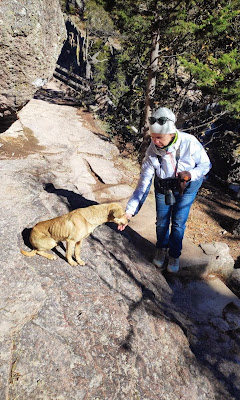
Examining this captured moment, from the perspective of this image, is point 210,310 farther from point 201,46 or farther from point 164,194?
point 201,46

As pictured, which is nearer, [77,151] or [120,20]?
[120,20]

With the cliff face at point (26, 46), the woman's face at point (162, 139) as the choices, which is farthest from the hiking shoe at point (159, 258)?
the cliff face at point (26, 46)

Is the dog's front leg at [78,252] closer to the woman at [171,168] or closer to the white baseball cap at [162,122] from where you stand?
the woman at [171,168]

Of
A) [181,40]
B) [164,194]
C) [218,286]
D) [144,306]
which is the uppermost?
[181,40]

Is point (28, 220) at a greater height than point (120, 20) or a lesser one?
lesser

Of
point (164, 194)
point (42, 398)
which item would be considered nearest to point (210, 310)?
point (164, 194)

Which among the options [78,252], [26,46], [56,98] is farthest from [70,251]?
[56,98]

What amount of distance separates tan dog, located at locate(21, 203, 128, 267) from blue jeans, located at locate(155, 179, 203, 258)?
997mm

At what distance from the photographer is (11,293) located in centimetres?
294

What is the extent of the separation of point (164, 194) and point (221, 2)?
782cm

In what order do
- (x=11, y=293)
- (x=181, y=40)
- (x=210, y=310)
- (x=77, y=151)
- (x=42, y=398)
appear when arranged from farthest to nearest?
(x=77, y=151) → (x=181, y=40) → (x=210, y=310) → (x=11, y=293) → (x=42, y=398)

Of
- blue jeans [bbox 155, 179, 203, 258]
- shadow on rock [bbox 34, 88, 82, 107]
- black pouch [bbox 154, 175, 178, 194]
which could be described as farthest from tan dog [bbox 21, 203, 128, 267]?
shadow on rock [bbox 34, 88, 82, 107]

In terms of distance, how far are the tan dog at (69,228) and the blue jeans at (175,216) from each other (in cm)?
100

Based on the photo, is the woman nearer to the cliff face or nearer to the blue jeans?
the blue jeans
